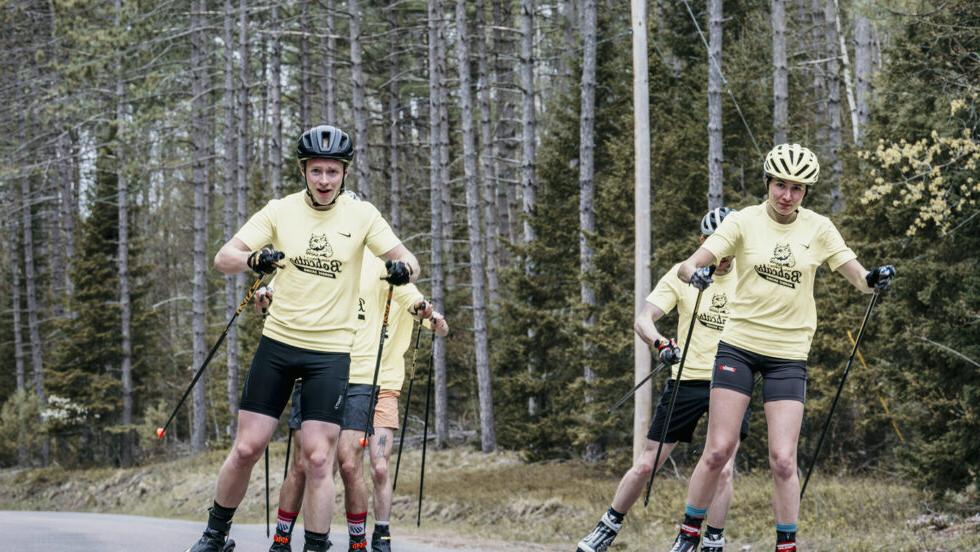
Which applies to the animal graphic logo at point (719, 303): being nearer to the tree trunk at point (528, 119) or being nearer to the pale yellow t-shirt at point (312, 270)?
the pale yellow t-shirt at point (312, 270)

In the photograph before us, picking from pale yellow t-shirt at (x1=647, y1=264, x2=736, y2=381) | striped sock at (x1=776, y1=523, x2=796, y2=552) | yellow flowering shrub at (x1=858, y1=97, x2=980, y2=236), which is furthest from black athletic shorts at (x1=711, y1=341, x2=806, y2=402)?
yellow flowering shrub at (x1=858, y1=97, x2=980, y2=236)

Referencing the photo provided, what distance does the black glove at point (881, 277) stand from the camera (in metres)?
6.92

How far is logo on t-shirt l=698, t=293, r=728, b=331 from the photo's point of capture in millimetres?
8680

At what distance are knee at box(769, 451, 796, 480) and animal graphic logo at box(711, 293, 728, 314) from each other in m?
1.89

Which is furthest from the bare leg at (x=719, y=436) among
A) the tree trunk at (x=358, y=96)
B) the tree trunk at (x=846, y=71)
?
the tree trunk at (x=358, y=96)

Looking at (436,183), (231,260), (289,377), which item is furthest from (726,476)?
(436,183)

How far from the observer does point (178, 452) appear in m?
37.7

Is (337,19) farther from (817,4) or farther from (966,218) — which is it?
(966,218)

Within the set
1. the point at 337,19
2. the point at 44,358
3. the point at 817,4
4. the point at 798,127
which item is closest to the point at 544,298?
the point at 798,127

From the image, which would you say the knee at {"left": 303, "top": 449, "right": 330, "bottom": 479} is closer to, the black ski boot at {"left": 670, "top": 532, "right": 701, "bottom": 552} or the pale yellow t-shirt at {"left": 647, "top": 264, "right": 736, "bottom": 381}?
the black ski boot at {"left": 670, "top": 532, "right": 701, "bottom": 552}

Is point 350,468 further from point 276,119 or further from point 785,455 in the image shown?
point 276,119

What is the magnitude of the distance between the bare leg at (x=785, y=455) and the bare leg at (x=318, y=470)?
8.64ft

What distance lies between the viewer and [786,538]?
6914 millimetres

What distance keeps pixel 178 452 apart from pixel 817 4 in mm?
23853
